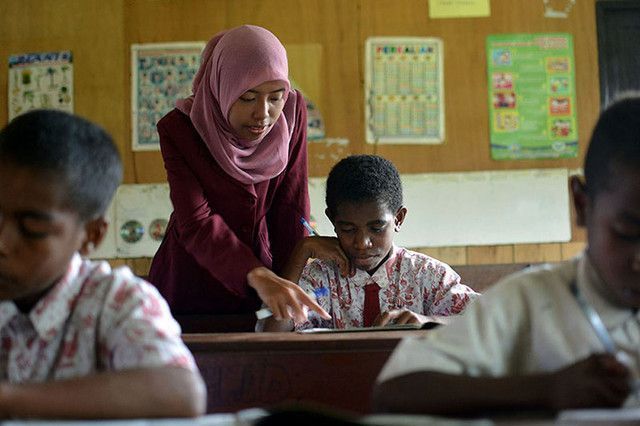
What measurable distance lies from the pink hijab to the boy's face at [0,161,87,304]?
1.18 metres

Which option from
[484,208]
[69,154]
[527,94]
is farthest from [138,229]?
[69,154]

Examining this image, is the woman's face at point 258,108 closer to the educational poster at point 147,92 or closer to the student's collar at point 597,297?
the student's collar at point 597,297

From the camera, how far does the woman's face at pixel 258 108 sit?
2.26 metres

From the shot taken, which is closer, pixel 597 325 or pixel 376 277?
pixel 597 325

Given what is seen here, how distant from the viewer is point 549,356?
41.3 inches

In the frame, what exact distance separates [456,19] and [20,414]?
3.47 m

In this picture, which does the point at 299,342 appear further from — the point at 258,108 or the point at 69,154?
the point at 258,108

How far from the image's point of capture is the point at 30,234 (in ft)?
3.53

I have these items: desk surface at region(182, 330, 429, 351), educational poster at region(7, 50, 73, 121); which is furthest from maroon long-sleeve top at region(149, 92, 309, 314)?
educational poster at region(7, 50, 73, 121)

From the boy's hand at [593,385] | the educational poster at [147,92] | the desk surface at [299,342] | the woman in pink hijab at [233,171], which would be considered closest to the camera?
the boy's hand at [593,385]

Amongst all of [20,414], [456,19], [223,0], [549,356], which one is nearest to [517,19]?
[456,19]

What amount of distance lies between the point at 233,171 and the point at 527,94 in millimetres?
2200

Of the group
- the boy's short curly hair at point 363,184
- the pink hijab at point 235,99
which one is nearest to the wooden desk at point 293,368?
the pink hijab at point 235,99

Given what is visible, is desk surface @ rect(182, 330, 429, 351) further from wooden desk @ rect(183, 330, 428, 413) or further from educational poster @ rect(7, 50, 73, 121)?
educational poster @ rect(7, 50, 73, 121)
